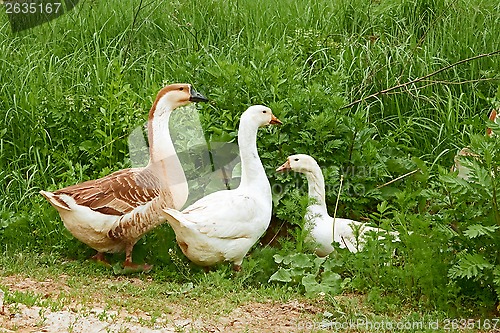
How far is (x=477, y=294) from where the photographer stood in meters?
5.22

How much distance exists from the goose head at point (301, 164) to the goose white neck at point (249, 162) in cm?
44

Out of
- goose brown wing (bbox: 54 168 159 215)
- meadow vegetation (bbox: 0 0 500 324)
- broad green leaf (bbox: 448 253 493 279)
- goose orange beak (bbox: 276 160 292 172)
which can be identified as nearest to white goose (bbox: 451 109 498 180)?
meadow vegetation (bbox: 0 0 500 324)

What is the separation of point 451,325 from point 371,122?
3.21m

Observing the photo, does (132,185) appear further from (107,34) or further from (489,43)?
(489,43)

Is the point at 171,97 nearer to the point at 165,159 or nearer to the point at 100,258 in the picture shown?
the point at 165,159

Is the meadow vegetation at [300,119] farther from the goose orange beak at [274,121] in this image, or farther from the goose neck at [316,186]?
the goose orange beak at [274,121]

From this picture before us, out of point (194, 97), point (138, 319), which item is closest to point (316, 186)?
point (194, 97)

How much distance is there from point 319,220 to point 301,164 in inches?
18.3

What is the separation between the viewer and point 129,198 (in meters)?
6.12

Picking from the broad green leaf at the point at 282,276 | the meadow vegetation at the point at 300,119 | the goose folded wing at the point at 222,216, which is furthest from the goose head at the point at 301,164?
the broad green leaf at the point at 282,276

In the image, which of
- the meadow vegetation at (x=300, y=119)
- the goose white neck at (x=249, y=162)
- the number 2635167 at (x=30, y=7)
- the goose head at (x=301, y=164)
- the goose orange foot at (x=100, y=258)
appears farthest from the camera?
the number 2635167 at (x=30, y=7)

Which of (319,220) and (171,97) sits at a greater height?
(171,97)

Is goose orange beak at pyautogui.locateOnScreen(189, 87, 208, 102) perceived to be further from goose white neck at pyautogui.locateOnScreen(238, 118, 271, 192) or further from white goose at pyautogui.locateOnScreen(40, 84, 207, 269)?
goose white neck at pyautogui.locateOnScreen(238, 118, 271, 192)

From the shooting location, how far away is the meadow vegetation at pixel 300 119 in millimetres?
5348
